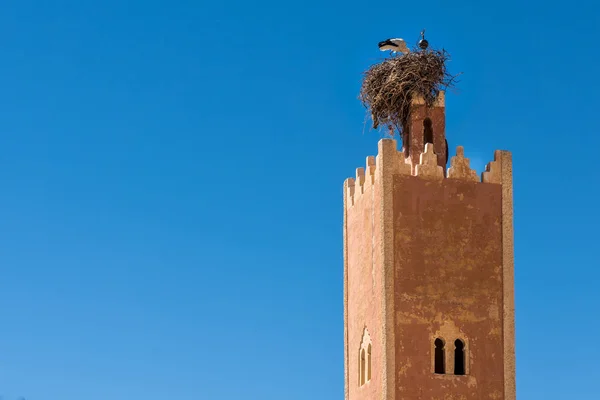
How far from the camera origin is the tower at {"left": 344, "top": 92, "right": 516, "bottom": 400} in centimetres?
2577

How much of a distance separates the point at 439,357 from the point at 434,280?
1.39 m

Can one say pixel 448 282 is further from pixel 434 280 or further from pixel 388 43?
pixel 388 43

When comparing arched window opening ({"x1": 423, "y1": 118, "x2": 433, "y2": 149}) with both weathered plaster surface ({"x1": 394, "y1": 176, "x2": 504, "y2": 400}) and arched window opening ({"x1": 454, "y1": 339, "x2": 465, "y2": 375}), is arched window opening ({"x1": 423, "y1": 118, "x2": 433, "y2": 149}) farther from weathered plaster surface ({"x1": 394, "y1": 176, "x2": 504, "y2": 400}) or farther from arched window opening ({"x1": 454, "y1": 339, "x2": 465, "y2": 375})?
arched window opening ({"x1": 454, "y1": 339, "x2": 465, "y2": 375})

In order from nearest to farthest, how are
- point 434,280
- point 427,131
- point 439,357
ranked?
point 439,357 < point 434,280 < point 427,131

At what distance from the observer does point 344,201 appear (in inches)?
1154

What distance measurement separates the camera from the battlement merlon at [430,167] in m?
26.6

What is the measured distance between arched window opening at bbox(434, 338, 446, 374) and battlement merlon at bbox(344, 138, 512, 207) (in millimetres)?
3073

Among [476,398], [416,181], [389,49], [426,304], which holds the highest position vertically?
[389,49]

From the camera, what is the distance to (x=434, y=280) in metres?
26.2

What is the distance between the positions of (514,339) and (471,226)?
86.9 inches

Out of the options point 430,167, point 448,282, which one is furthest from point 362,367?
point 430,167

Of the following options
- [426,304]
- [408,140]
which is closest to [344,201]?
[408,140]

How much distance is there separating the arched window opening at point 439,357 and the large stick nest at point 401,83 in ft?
14.9

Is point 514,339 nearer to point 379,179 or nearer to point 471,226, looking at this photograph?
point 471,226
